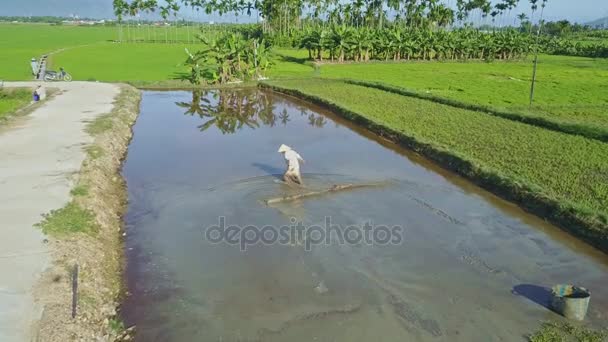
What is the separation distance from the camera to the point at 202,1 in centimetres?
6738

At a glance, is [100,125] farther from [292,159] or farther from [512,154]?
[512,154]

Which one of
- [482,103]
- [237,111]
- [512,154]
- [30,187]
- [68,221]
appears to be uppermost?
[482,103]

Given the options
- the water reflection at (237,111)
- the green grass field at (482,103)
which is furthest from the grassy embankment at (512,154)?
the water reflection at (237,111)

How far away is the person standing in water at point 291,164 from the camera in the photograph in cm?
1025

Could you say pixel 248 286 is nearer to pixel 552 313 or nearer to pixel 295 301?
pixel 295 301

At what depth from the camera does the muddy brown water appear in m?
6.25

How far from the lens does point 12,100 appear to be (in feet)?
67.9

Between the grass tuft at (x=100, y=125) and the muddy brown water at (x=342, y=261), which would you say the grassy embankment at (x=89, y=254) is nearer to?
the muddy brown water at (x=342, y=261)

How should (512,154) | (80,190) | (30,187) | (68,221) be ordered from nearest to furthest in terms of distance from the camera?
(68,221), (80,190), (30,187), (512,154)

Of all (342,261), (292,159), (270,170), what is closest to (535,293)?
(342,261)

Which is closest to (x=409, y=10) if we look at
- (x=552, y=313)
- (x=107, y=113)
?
(x=107, y=113)

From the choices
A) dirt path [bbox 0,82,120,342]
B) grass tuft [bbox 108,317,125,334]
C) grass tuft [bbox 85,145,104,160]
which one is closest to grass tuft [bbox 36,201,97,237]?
dirt path [bbox 0,82,120,342]

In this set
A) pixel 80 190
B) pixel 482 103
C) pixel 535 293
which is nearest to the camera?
pixel 535 293
